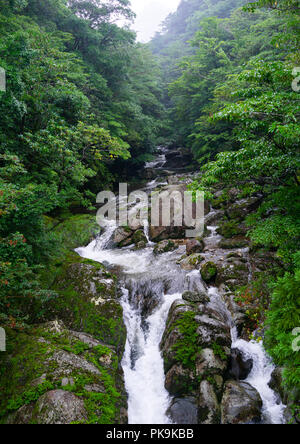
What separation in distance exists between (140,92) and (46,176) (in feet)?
55.0

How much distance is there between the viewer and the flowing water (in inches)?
189

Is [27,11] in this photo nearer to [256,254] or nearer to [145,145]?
[145,145]

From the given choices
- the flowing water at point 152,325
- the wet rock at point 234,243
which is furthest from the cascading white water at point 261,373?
the wet rock at point 234,243

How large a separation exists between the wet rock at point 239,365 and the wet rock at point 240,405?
1.37 ft

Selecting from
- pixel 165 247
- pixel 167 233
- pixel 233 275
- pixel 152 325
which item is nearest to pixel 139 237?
pixel 167 233

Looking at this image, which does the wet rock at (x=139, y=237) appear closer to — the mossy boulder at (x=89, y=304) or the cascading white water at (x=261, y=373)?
the mossy boulder at (x=89, y=304)

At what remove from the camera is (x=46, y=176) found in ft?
32.0

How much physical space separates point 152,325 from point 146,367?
113 cm

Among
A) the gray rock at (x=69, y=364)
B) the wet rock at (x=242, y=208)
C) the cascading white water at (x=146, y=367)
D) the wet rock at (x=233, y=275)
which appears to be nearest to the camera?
the gray rock at (x=69, y=364)

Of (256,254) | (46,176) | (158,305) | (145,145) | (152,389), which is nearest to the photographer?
(152,389)

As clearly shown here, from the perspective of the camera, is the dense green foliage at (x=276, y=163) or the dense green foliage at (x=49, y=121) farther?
the dense green foliage at (x=49, y=121)

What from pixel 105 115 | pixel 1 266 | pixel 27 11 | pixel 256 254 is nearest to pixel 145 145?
pixel 105 115

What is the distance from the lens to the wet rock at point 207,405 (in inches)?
170

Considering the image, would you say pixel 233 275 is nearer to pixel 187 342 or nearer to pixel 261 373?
pixel 261 373
